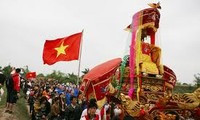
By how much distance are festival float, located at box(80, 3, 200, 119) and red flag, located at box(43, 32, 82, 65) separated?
2078 millimetres

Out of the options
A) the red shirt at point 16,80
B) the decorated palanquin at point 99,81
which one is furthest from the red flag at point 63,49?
the decorated palanquin at point 99,81

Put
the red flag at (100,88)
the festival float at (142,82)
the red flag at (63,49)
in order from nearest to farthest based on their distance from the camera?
the festival float at (142,82), the red flag at (100,88), the red flag at (63,49)

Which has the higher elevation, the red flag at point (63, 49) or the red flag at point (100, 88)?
the red flag at point (63, 49)

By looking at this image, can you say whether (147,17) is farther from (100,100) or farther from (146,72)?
(100,100)

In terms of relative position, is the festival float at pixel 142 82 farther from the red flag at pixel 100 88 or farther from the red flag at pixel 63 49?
the red flag at pixel 63 49

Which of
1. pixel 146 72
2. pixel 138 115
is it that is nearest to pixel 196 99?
pixel 138 115

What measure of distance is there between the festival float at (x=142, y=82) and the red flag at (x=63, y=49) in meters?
2.08

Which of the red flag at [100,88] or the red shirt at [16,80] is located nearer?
the red flag at [100,88]

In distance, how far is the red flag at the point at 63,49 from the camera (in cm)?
1082

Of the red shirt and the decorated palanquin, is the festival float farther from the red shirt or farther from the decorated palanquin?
the red shirt

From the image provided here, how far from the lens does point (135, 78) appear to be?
8.55 metres

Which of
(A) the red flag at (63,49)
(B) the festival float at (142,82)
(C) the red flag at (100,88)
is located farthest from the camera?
(A) the red flag at (63,49)

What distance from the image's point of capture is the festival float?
679 cm

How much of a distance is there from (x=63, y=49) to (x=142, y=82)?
11.6 feet
